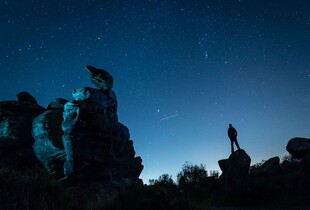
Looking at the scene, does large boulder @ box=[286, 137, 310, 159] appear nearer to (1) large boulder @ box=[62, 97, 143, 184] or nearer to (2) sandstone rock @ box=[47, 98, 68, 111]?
(1) large boulder @ box=[62, 97, 143, 184]

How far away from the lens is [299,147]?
69.8ft

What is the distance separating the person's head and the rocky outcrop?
6.06 metres

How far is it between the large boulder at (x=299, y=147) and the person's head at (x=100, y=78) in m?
16.6

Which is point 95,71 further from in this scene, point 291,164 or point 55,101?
point 291,164

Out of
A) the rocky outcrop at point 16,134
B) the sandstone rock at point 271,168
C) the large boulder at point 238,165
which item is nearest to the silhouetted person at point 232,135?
the large boulder at point 238,165

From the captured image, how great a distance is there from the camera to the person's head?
62.3 feet

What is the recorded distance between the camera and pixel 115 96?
1955cm

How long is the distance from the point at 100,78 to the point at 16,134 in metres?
7.53

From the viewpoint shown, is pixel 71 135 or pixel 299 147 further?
pixel 299 147

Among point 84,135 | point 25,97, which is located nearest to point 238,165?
point 84,135

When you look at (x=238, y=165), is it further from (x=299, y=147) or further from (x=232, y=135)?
(x=299, y=147)

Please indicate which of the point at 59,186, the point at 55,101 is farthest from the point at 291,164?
the point at 55,101

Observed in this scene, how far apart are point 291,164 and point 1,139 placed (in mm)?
23135

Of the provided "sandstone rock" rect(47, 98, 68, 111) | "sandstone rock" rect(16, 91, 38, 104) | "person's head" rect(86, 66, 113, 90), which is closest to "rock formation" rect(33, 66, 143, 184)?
"person's head" rect(86, 66, 113, 90)
